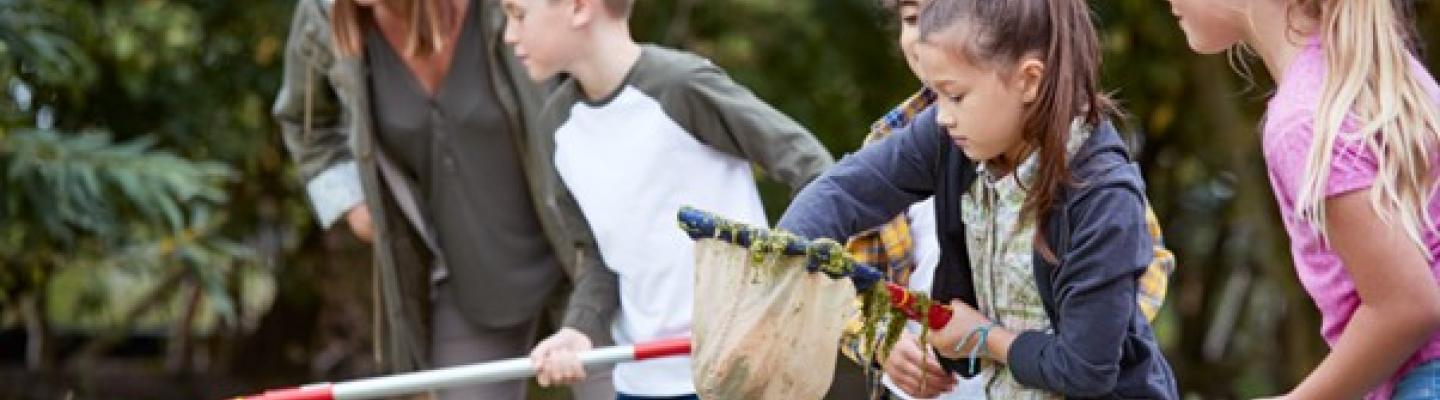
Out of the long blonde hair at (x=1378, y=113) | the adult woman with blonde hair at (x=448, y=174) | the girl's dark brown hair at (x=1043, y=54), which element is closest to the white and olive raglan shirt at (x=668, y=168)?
the adult woman with blonde hair at (x=448, y=174)

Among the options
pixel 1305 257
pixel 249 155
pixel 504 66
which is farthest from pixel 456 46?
pixel 249 155

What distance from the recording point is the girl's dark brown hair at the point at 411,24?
16.6 feet

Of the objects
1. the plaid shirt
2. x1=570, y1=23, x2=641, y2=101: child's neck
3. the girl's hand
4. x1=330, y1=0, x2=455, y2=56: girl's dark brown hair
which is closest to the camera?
the girl's hand

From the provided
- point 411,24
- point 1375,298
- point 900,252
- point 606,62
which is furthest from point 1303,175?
point 411,24

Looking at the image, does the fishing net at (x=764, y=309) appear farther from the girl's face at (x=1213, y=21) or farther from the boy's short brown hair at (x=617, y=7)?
the boy's short brown hair at (x=617, y=7)

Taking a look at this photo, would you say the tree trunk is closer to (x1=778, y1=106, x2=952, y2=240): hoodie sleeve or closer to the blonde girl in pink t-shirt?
(x1=778, y1=106, x2=952, y2=240): hoodie sleeve

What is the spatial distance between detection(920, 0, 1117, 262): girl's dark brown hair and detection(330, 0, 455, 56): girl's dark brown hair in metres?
1.81

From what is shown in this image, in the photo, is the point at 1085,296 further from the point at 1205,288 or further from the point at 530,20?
the point at 1205,288

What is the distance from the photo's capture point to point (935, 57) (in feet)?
11.1

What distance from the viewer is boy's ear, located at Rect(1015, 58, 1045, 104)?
133 inches

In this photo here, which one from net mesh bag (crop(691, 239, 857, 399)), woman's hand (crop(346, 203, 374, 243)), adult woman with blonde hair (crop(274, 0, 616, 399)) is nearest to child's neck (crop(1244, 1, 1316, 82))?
net mesh bag (crop(691, 239, 857, 399))

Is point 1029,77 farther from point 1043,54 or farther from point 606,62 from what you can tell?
point 606,62

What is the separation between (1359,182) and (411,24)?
8.25 feet

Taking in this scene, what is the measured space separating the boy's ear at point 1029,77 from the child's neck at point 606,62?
4.13 ft
